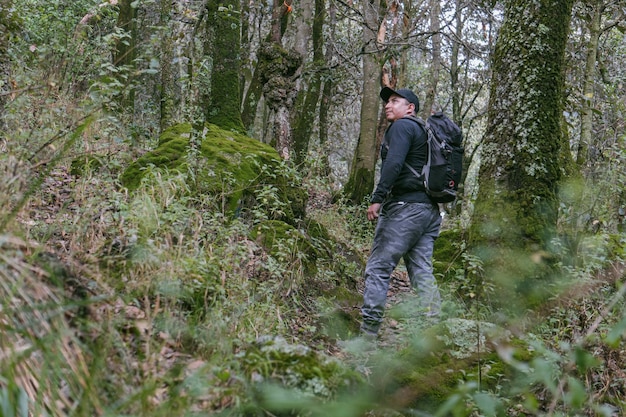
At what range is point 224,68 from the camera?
8.62 m

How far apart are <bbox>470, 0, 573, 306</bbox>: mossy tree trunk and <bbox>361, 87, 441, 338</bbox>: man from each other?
0.80m

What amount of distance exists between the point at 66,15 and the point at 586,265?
12.4 metres

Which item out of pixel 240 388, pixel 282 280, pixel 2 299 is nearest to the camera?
pixel 2 299

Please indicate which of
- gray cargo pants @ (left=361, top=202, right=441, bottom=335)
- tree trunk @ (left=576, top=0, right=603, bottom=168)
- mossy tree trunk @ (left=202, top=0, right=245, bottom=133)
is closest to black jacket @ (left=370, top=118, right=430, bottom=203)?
gray cargo pants @ (left=361, top=202, right=441, bottom=335)

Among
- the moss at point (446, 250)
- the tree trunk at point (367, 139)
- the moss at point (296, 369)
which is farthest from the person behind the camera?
the tree trunk at point (367, 139)

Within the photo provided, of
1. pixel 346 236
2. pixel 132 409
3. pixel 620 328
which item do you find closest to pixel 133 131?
Answer: pixel 346 236

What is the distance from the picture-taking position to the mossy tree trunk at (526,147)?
19.2ft

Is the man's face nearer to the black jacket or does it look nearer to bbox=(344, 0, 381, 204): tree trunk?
the black jacket

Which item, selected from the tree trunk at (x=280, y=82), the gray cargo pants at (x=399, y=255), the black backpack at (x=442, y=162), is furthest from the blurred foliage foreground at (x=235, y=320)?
the tree trunk at (x=280, y=82)

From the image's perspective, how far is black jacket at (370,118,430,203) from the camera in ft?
17.6

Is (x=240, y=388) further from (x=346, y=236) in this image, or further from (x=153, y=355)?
(x=346, y=236)

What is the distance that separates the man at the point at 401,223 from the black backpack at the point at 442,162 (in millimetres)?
68

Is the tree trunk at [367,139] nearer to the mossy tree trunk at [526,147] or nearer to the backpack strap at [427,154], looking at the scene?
the mossy tree trunk at [526,147]

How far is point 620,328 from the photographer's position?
1412 mm
